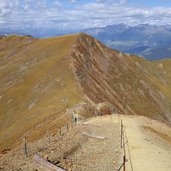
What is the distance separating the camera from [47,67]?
121m

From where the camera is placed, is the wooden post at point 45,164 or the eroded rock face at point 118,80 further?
the eroded rock face at point 118,80

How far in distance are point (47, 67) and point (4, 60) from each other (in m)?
54.2

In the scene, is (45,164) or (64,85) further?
(64,85)

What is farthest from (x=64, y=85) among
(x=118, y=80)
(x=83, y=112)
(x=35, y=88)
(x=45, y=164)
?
(x=45, y=164)

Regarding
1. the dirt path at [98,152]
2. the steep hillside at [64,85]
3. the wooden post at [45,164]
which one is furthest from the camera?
the steep hillside at [64,85]

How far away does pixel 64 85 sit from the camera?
99.0 meters

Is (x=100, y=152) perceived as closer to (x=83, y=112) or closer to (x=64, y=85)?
(x=83, y=112)

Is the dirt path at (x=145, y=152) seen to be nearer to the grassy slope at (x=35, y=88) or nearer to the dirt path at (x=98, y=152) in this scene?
the dirt path at (x=98, y=152)

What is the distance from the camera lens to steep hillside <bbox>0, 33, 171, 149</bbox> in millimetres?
81944

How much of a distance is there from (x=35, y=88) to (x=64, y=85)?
44.5ft

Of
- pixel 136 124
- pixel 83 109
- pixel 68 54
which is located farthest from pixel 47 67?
pixel 136 124

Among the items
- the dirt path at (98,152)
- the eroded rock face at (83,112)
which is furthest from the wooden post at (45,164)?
the eroded rock face at (83,112)

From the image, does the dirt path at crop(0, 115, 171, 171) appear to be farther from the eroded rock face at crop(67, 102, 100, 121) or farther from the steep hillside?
the steep hillside

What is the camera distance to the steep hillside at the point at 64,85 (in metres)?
81.9
